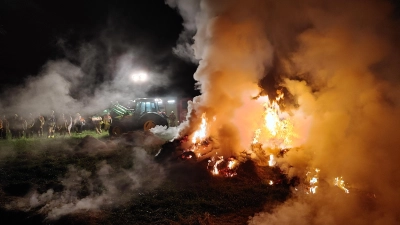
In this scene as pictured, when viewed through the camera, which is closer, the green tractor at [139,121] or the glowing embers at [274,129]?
the glowing embers at [274,129]

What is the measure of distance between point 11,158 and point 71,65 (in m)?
9.87

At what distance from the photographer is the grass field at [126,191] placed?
581cm

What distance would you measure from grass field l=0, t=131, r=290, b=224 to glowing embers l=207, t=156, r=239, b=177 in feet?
0.73

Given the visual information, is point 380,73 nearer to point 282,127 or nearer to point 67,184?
point 282,127

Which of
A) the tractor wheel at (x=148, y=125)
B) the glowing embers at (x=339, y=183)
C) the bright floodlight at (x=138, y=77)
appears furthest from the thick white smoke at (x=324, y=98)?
the bright floodlight at (x=138, y=77)

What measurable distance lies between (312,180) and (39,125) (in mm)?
14635

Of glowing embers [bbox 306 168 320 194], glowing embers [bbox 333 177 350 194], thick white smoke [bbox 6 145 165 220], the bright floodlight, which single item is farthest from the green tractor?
glowing embers [bbox 333 177 350 194]

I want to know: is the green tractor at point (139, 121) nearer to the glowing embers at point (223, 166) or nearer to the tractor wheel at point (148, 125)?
the tractor wheel at point (148, 125)

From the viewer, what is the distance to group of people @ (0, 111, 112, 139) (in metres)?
15.6

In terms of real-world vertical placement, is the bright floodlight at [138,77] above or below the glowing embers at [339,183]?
above

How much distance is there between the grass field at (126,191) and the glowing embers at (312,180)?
22.2 inches

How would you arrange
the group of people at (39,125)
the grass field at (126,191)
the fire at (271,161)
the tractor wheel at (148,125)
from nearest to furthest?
the grass field at (126,191) < the fire at (271,161) < the group of people at (39,125) < the tractor wheel at (148,125)

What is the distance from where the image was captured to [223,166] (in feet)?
30.2

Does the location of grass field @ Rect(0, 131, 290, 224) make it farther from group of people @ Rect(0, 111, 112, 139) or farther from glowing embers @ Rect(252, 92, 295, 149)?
group of people @ Rect(0, 111, 112, 139)
